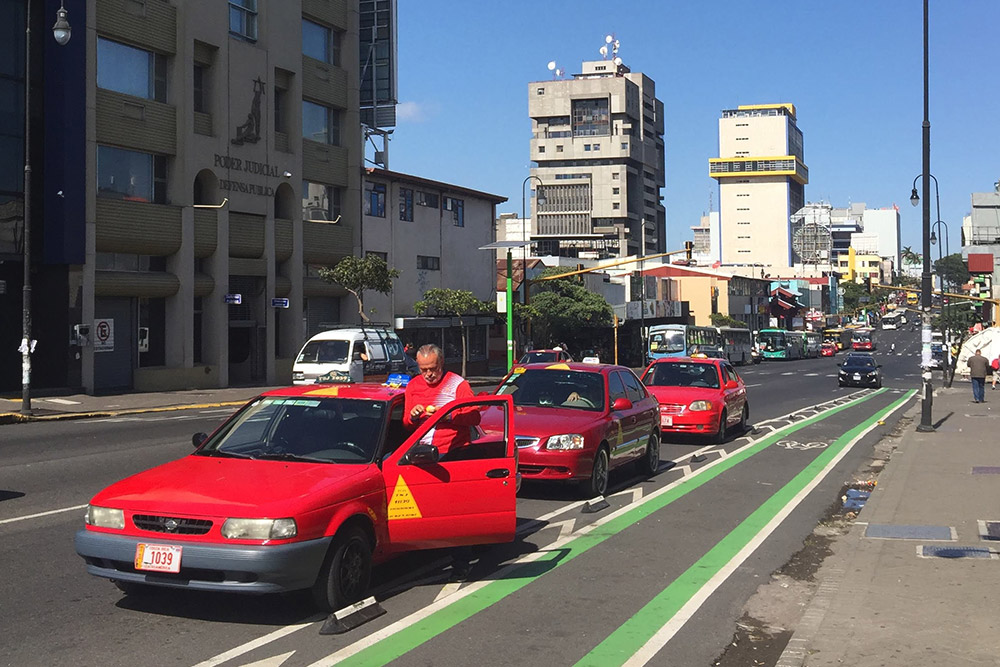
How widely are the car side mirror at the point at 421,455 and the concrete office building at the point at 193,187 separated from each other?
26.9 m

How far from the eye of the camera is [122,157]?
34.5m

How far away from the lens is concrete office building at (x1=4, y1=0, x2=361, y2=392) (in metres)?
32.3

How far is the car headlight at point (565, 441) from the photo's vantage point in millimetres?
12234

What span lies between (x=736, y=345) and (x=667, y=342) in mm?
16834

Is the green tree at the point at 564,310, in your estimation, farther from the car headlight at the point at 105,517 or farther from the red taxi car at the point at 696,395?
the car headlight at the point at 105,517

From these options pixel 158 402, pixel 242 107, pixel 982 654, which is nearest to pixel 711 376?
pixel 982 654

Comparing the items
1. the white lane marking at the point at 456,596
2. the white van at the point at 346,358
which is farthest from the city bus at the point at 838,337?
the white lane marking at the point at 456,596

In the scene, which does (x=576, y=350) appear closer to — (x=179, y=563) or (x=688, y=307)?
(x=688, y=307)

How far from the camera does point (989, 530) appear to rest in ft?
35.5

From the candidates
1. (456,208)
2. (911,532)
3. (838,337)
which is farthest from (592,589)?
(838,337)

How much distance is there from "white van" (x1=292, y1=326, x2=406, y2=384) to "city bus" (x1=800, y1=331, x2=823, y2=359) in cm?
7863

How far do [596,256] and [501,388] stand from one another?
86.2m

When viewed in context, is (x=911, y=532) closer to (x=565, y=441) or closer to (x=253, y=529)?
(x=565, y=441)

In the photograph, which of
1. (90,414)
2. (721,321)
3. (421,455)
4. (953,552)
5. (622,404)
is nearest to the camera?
(421,455)
